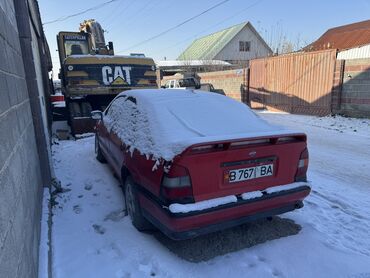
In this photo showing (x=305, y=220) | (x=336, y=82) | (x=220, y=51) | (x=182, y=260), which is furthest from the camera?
(x=220, y=51)

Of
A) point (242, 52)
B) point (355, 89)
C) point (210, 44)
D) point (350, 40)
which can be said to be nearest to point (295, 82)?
point (355, 89)

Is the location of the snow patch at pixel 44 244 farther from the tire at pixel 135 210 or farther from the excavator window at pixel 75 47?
the excavator window at pixel 75 47

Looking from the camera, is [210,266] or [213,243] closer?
[210,266]

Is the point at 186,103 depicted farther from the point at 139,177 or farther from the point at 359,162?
the point at 359,162

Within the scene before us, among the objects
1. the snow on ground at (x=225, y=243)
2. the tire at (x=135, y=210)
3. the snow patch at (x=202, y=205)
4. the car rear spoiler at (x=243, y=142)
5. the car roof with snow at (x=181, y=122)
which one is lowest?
the snow on ground at (x=225, y=243)

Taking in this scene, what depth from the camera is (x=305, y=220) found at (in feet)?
12.7

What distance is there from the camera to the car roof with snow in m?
3.07

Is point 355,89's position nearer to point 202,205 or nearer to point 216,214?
point 216,214

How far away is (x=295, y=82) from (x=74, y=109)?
10.3 meters

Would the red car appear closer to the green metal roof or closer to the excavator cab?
the excavator cab

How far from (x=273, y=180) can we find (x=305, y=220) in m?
1.01

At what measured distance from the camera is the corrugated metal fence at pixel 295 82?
13.0 meters

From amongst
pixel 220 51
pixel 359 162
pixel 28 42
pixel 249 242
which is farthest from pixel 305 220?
pixel 220 51

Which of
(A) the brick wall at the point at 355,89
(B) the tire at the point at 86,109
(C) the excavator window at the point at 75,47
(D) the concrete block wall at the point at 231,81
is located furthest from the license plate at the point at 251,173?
(D) the concrete block wall at the point at 231,81
